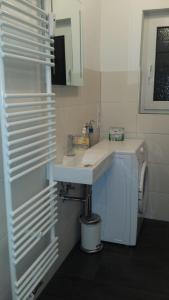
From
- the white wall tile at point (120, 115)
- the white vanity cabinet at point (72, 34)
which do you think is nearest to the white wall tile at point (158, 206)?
the white wall tile at point (120, 115)

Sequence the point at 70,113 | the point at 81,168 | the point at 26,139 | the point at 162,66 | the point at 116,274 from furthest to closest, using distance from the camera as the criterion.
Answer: the point at 162,66
the point at 70,113
the point at 116,274
the point at 81,168
the point at 26,139

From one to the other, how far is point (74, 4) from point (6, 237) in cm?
180

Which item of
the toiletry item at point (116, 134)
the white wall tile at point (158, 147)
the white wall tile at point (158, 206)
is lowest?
the white wall tile at point (158, 206)

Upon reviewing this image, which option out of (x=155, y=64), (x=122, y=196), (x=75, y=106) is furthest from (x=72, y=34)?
(x=122, y=196)

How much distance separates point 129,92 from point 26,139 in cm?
176

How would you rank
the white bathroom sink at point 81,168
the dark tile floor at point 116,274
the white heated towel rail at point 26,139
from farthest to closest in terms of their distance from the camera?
the dark tile floor at point 116,274
the white bathroom sink at point 81,168
the white heated towel rail at point 26,139

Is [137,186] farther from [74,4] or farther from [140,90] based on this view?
[74,4]

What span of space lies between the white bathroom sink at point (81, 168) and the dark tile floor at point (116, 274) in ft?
2.57

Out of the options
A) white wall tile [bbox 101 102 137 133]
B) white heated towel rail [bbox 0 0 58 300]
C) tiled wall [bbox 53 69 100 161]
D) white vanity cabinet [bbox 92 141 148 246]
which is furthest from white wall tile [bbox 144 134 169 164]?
white heated towel rail [bbox 0 0 58 300]

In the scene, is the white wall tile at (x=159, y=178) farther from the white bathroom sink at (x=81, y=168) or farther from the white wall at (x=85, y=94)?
the white bathroom sink at (x=81, y=168)

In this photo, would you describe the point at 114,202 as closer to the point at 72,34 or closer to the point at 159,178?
the point at 159,178

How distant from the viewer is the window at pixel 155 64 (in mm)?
2826

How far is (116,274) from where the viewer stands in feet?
7.18

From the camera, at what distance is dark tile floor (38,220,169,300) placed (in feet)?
6.48
